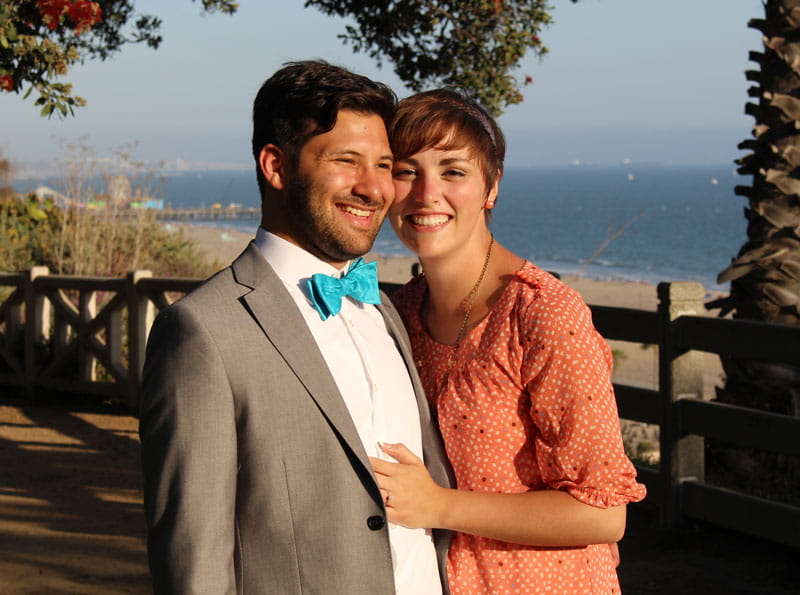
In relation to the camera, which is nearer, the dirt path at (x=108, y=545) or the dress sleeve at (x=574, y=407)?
the dress sleeve at (x=574, y=407)

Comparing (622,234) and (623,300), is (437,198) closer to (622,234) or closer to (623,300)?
(623,300)

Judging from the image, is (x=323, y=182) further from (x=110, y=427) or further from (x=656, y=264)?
(x=656, y=264)

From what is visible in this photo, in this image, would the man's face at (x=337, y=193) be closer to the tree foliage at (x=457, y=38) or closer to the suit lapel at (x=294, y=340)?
the suit lapel at (x=294, y=340)

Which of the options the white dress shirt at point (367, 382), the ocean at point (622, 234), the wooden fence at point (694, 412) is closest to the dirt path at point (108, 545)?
the wooden fence at point (694, 412)

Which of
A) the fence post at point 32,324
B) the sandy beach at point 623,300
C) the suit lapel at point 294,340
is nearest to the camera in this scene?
the suit lapel at point 294,340

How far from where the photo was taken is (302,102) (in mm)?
2447

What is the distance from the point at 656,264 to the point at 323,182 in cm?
6619

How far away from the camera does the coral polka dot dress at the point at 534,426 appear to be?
2504mm

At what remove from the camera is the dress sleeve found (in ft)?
8.19

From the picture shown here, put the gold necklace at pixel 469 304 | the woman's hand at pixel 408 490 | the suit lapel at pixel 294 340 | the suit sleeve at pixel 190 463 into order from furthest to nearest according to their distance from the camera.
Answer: the gold necklace at pixel 469 304 → the woman's hand at pixel 408 490 → the suit lapel at pixel 294 340 → the suit sleeve at pixel 190 463

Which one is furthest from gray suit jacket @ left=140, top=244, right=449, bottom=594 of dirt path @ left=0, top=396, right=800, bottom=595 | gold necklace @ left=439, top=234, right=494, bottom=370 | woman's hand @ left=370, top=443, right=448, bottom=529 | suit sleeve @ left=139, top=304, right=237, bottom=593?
dirt path @ left=0, top=396, right=800, bottom=595

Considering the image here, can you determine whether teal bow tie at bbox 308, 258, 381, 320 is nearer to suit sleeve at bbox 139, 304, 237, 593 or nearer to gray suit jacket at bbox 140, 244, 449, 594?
gray suit jacket at bbox 140, 244, 449, 594

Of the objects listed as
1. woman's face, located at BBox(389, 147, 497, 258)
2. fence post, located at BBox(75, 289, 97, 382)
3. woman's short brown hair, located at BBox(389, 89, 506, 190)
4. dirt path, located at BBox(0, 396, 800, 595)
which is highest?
woman's short brown hair, located at BBox(389, 89, 506, 190)

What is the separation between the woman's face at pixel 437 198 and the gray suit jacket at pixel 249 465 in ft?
2.14
